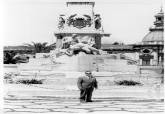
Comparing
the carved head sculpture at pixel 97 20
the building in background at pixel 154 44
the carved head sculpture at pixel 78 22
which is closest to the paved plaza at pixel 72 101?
the carved head sculpture at pixel 78 22

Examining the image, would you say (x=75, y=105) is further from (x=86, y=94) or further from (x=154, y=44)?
(x=154, y=44)

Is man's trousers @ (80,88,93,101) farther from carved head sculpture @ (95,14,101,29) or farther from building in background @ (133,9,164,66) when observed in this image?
building in background @ (133,9,164,66)

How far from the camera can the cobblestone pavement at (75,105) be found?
44.0 ft

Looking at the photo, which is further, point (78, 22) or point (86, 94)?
point (78, 22)

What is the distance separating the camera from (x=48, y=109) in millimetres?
13539

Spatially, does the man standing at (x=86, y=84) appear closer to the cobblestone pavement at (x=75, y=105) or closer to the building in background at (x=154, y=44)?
the cobblestone pavement at (x=75, y=105)

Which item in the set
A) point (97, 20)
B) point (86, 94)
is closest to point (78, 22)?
point (97, 20)

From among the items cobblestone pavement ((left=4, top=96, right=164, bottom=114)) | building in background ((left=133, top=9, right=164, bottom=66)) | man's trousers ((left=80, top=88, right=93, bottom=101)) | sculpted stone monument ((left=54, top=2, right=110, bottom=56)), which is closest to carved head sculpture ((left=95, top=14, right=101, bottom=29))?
sculpted stone monument ((left=54, top=2, right=110, bottom=56))

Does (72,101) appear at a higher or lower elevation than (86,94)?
lower

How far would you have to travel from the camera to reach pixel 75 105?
14.8 metres

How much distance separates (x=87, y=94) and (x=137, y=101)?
201cm

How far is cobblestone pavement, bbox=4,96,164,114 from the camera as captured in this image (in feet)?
44.0

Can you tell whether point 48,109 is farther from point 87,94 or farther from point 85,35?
point 85,35

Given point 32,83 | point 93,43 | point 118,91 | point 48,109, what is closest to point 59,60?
point 93,43
